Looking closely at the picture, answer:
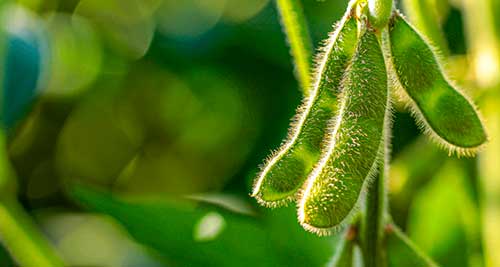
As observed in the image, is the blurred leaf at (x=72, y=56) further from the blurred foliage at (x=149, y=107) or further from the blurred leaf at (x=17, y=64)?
the blurred leaf at (x=17, y=64)

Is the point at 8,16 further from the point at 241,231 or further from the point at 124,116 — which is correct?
the point at 124,116

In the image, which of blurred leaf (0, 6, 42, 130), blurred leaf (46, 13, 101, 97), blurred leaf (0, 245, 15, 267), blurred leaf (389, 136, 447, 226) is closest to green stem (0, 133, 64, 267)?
blurred leaf (0, 6, 42, 130)

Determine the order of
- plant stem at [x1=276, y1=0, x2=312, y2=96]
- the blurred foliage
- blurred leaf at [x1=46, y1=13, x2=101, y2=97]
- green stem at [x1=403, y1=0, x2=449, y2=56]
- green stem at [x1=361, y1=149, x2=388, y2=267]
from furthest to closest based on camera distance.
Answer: blurred leaf at [x1=46, y1=13, x2=101, y2=97] → the blurred foliage → green stem at [x1=403, y1=0, x2=449, y2=56] → plant stem at [x1=276, y1=0, x2=312, y2=96] → green stem at [x1=361, y1=149, x2=388, y2=267]

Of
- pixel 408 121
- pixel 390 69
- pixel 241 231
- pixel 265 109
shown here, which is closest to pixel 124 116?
pixel 265 109

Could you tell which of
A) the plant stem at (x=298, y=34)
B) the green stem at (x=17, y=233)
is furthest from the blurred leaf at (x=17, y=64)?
the plant stem at (x=298, y=34)

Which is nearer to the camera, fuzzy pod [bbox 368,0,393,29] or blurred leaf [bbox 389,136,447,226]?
fuzzy pod [bbox 368,0,393,29]

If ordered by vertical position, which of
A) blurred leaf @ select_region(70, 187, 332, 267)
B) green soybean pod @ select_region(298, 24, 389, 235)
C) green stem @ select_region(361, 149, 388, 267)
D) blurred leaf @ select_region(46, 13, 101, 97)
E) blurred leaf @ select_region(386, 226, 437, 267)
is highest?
green soybean pod @ select_region(298, 24, 389, 235)

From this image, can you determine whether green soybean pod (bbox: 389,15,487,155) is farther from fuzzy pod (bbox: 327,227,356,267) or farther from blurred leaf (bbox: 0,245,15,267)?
blurred leaf (bbox: 0,245,15,267)

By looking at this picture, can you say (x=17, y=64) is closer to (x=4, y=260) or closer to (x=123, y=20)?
(x=4, y=260)
